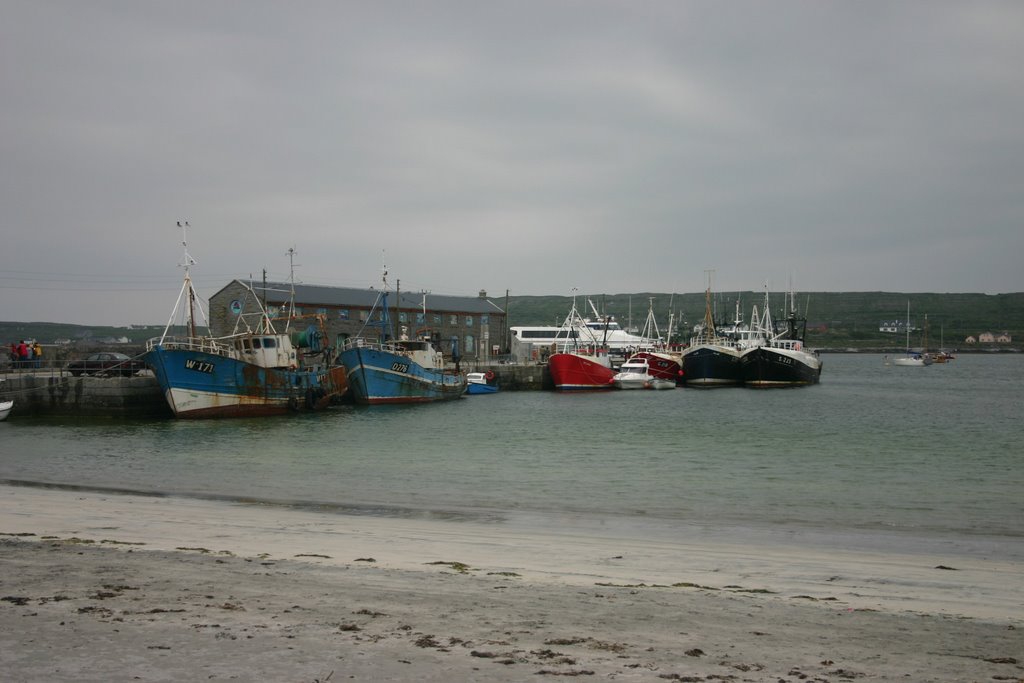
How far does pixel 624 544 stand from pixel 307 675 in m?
8.25

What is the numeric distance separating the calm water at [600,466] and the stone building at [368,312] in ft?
76.5

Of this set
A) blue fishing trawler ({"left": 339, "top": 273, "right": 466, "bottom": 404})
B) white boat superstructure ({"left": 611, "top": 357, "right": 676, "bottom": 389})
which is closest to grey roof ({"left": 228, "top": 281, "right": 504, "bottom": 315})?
blue fishing trawler ({"left": 339, "top": 273, "right": 466, "bottom": 404})

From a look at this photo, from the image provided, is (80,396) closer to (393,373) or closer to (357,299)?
(393,373)

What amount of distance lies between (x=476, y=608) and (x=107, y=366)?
43.1 meters

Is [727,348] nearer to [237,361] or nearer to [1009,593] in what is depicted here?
[237,361]

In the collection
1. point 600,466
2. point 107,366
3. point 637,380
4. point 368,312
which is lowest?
point 600,466

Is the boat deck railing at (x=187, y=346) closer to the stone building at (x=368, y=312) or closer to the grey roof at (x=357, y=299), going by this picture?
the stone building at (x=368, y=312)

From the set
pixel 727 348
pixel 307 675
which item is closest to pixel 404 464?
pixel 307 675

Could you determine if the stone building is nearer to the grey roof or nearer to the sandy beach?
the grey roof

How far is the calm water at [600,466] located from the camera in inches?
718

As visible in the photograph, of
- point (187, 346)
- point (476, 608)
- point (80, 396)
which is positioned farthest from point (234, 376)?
point (476, 608)

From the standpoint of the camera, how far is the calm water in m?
18.2

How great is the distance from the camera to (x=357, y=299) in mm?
77062

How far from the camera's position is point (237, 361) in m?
42.7
